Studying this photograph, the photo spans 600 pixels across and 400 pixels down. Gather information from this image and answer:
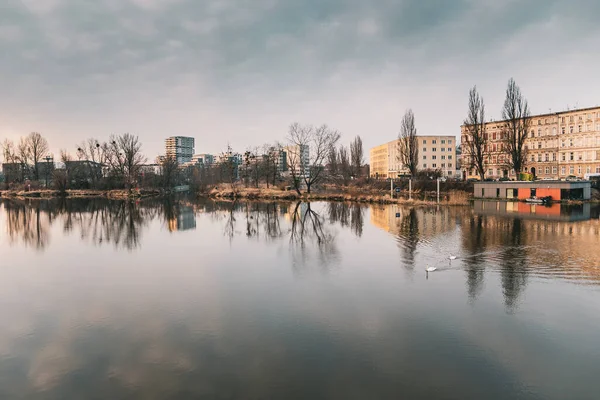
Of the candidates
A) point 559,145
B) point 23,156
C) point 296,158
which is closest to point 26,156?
point 23,156

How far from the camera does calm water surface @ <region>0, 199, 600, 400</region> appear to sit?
6.43 metres

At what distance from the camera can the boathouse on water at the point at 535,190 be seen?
129ft

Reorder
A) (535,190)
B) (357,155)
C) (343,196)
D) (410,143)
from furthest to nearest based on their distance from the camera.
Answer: (357,155) → (410,143) → (343,196) → (535,190)

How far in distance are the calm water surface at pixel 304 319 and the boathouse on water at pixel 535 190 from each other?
24451mm

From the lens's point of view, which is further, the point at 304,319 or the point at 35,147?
the point at 35,147

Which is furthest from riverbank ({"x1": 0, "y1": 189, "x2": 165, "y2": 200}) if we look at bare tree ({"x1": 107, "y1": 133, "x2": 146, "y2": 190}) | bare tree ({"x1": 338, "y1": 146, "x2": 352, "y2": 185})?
bare tree ({"x1": 338, "y1": 146, "x2": 352, "y2": 185})

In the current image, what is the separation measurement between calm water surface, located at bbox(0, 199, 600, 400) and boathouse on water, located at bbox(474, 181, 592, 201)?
24.5 m

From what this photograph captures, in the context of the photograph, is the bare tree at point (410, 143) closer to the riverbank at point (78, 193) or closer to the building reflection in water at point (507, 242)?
the building reflection in water at point (507, 242)

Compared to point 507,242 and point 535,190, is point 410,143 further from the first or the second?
point 507,242

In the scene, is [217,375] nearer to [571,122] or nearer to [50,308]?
[50,308]

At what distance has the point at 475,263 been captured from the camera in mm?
14344

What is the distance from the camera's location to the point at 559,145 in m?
62.2

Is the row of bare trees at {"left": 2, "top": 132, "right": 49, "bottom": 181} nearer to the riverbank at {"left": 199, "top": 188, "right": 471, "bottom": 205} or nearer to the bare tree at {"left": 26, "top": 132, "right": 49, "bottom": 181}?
the bare tree at {"left": 26, "top": 132, "right": 49, "bottom": 181}

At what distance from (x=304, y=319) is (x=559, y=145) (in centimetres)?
6944
